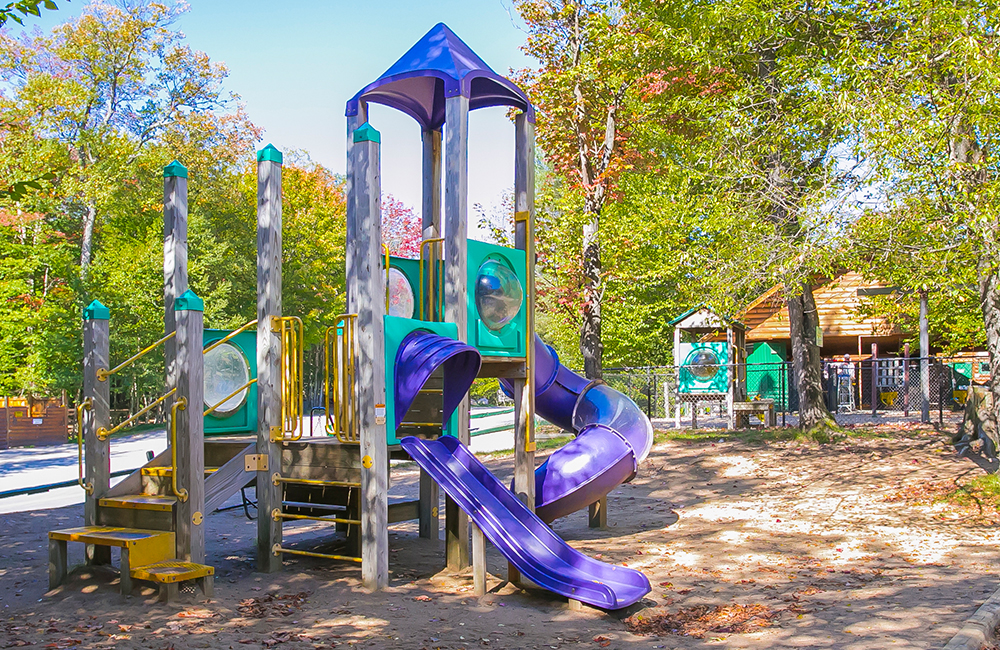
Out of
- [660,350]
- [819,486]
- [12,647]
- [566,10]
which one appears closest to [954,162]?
[819,486]

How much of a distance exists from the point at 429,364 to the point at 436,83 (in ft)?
14.0

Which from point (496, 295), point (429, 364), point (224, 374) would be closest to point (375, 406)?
point (429, 364)

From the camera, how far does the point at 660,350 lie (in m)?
38.8

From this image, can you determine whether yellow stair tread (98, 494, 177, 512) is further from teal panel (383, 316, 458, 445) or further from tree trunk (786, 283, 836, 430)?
tree trunk (786, 283, 836, 430)

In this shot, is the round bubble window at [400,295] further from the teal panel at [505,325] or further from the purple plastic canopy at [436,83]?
the purple plastic canopy at [436,83]

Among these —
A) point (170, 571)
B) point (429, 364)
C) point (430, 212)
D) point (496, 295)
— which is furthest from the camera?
point (430, 212)

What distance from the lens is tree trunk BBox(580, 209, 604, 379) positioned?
67.5ft

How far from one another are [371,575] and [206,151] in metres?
35.0

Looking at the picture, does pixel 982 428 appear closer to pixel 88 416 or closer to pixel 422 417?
pixel 422 417

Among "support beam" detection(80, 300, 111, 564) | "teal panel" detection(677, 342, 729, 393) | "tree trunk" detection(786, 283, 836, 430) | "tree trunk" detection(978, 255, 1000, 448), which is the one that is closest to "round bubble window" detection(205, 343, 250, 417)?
"support beam" detection(80, 300, 111, 564)

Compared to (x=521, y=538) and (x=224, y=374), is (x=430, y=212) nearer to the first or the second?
(x=224, y=374)

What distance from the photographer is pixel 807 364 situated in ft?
60.5

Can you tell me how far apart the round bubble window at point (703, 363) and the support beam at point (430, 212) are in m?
13.7

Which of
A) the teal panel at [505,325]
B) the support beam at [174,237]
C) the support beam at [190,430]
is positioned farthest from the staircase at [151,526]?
the teal panel at [505,325]
